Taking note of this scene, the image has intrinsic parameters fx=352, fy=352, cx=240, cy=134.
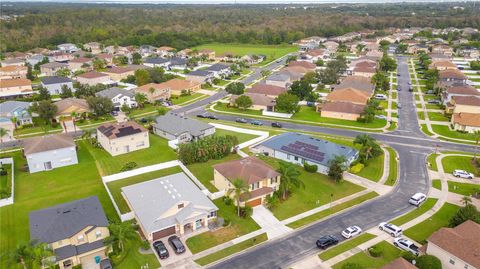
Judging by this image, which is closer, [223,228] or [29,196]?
[223,228]

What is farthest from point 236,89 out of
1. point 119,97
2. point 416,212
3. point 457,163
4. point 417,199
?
point 416,212

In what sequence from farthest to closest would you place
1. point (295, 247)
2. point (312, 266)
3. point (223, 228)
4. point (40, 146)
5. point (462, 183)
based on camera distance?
1. point (40, 146)
2. point (462, 183)
3. point (223, 228)
4. point (295, 247)
5. point (312, 266)

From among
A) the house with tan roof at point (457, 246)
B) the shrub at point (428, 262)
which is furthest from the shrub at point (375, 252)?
the house with tan roof at point (457, 246)

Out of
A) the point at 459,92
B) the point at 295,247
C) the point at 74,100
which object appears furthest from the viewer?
the point at 459,92

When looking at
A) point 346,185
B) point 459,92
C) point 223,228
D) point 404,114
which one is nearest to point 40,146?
point 223,228

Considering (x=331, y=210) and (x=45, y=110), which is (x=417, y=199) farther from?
(x=45, y=110)

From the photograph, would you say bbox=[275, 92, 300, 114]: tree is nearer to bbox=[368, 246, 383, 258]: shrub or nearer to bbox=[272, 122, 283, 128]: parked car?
bbox=[272, 122, 283, 128]: parked car

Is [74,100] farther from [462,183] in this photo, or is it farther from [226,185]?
[462,183]
